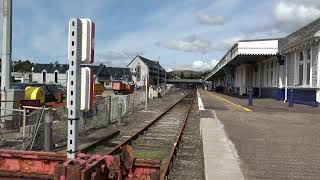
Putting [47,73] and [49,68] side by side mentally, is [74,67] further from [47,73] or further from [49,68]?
[49,68]

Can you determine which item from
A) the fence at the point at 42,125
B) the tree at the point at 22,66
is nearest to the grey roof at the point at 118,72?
the tree at the point at 22,66

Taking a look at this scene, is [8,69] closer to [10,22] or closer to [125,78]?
[10,22]

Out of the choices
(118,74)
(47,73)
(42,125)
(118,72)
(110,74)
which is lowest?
(42,125)

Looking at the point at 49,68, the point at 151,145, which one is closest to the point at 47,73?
the point at 49,68

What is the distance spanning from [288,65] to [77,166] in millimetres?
32208

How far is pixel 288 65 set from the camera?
1390 inches

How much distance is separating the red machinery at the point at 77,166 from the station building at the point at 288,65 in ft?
71.4

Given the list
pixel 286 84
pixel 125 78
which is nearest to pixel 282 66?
pixel 286 84

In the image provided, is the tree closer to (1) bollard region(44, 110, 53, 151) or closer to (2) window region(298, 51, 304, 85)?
(2) window region(298, 51, 304, 85)

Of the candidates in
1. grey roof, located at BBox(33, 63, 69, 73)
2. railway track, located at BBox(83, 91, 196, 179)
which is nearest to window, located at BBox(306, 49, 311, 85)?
railway track, located at BBox(83, 91, 196, 179)

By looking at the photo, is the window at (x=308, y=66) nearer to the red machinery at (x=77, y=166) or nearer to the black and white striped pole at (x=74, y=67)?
the red machinery at (x=77, y=166)

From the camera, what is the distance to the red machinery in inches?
197

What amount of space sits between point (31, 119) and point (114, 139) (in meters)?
2.91

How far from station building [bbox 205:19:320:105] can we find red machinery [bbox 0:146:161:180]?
21.8 meters
